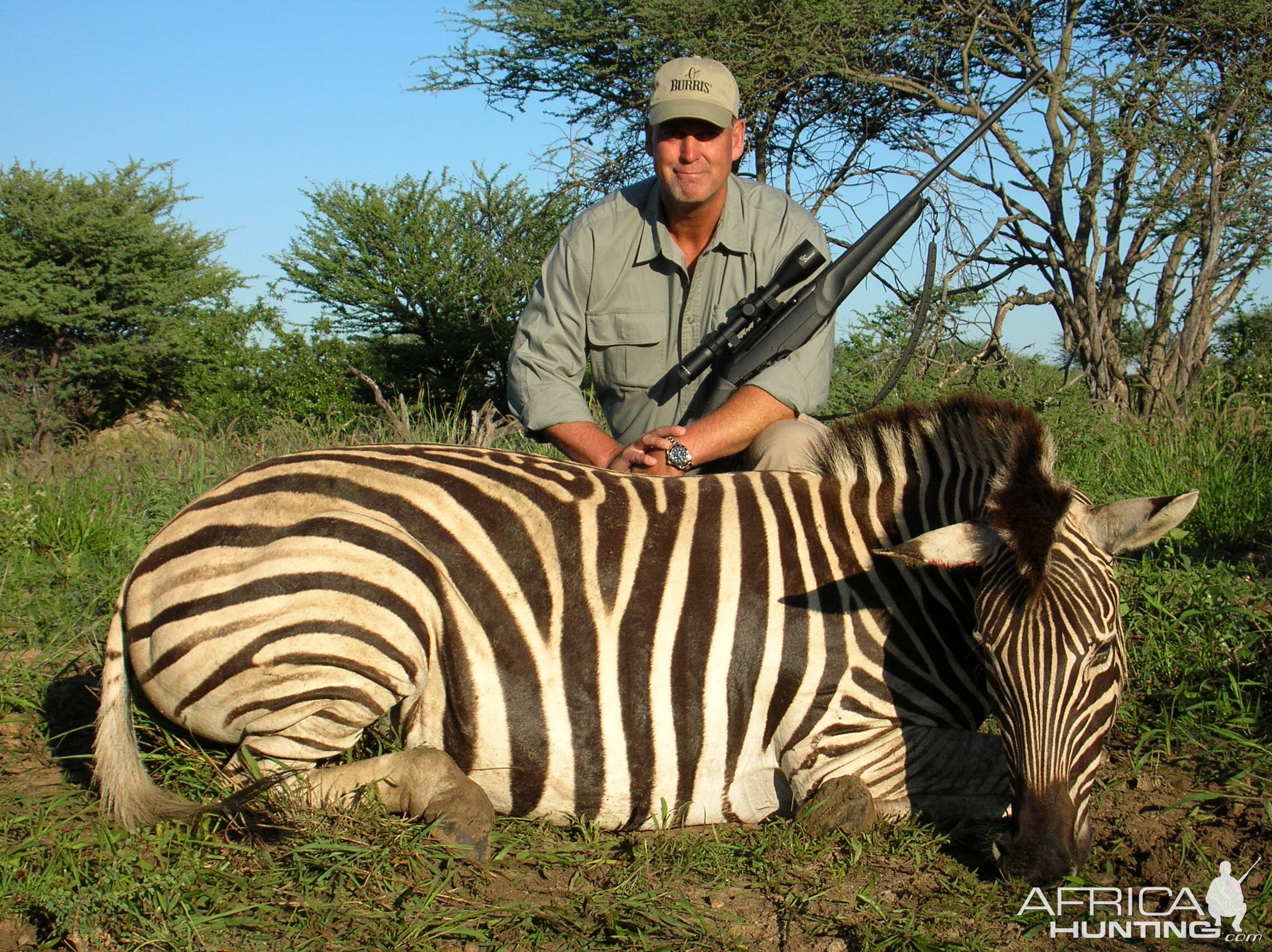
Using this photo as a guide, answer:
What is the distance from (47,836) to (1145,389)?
382 inches

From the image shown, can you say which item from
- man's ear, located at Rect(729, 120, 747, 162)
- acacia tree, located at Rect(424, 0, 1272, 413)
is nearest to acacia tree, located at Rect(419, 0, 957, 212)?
acacia tree, located at Rect(424, 0, 1272, 413)

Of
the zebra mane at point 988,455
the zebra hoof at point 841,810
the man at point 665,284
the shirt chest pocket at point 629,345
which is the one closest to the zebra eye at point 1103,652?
the zebra mane at point 988,455

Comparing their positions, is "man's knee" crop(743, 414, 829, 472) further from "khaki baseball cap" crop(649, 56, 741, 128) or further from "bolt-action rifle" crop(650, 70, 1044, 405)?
"khaki baseball cap" crop(649, 56, 741, 128)

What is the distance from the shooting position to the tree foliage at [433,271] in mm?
13250

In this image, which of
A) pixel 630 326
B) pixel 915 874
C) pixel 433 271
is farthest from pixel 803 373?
pixel 433 271

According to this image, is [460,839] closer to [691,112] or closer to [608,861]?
[608,861]

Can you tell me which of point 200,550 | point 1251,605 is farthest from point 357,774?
point 1251,605

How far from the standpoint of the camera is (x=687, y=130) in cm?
439

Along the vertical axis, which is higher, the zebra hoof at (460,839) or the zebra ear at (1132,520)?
the zebra ear at (1132,520)

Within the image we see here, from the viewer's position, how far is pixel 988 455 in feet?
9.66

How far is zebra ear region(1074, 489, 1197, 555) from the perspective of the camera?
2.54 m

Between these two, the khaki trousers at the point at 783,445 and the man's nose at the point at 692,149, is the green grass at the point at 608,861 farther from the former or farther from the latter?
the man's nose at the point at 692,149

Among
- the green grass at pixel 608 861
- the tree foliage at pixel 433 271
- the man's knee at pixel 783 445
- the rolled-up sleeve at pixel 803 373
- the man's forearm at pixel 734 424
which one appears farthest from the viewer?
the tree foliage at pixel 433 271

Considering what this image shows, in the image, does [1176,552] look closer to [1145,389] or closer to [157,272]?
[1145,389]
